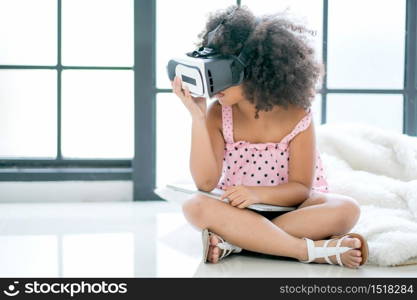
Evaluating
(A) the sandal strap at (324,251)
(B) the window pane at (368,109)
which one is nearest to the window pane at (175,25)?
(B) the window pane at (368,109)

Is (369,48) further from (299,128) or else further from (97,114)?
(299,128)

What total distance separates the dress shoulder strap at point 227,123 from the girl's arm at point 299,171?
142 millimetres

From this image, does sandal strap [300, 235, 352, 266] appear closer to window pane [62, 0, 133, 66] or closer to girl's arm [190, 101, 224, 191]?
girl's arm [190, 101, 224, 191]

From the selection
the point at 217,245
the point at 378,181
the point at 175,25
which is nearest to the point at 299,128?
the point at 217,245

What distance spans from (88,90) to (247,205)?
1148 millimetres

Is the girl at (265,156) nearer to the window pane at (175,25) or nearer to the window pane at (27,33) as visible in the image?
the window pane at (175,25)

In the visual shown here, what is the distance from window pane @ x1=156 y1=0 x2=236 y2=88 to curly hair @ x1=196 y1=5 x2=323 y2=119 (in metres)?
0.88

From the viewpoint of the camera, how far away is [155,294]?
4.20ft

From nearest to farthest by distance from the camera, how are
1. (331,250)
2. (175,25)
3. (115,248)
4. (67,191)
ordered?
(331,250), (115,248), (67,191), (175,25)

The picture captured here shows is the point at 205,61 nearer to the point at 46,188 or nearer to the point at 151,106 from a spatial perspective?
the point at 151,106

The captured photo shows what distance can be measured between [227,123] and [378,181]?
0.52m

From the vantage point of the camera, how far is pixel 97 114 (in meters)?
2.50

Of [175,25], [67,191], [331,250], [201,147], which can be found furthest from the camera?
[175,25]

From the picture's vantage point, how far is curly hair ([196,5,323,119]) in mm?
1525
